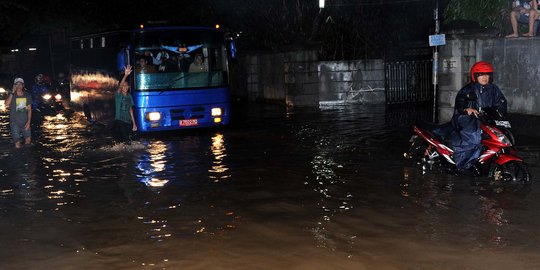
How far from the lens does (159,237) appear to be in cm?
708

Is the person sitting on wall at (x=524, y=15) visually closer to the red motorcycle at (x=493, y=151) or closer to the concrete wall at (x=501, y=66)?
the concrete wall at (x=501, y=66)

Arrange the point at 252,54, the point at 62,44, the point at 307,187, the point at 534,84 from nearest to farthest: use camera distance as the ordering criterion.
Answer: the point at 307,187
the point at 534,84
the point at 252,54
the point at 62,44

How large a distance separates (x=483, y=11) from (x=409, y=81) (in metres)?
6.00

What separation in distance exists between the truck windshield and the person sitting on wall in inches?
276

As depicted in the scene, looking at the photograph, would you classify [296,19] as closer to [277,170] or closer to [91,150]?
[91,150]

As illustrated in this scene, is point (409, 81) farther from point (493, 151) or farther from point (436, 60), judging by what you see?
point (493, 151)

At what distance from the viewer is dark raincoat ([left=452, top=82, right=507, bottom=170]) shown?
9.65 meters

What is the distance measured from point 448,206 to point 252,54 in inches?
824

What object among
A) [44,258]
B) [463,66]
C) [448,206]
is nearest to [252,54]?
[463,66]

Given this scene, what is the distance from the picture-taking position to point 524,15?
1405 centimetres

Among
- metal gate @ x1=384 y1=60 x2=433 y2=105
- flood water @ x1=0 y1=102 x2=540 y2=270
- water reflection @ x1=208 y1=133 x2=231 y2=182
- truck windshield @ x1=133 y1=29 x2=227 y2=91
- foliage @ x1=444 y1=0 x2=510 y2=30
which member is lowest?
flood water @ x1=0 y1=102 x2=540 y2=270

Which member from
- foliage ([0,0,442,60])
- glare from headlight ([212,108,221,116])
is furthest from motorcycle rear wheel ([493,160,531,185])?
foliage ([0,0,442,60])

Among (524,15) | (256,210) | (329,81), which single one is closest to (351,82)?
(329,81)

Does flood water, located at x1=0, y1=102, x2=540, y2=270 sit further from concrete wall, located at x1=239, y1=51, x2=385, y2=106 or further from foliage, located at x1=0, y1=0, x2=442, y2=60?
foliage, located at x1=0, y1=0, x2=442, y2=60
